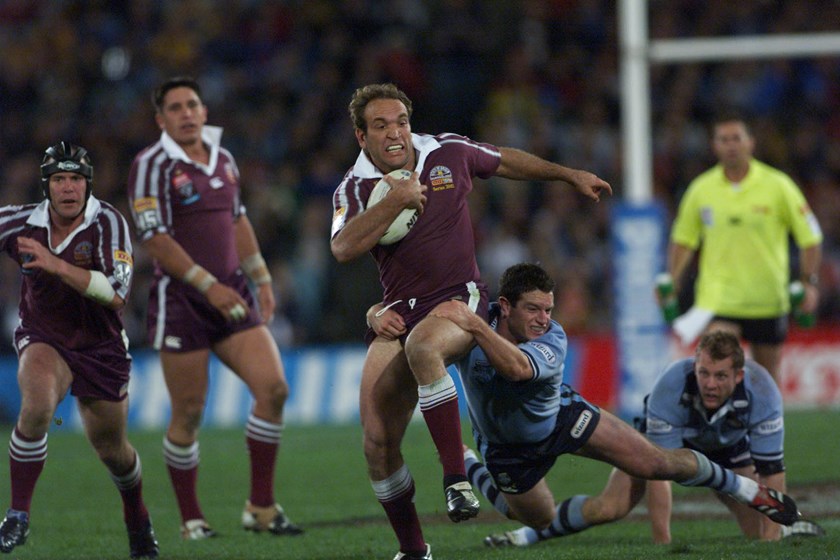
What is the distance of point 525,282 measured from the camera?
6367 mm

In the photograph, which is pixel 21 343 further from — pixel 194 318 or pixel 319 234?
pixel 319 234

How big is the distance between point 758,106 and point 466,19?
3766 mm

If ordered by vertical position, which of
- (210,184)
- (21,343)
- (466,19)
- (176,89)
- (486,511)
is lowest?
(486,511)

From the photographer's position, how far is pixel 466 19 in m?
17.8

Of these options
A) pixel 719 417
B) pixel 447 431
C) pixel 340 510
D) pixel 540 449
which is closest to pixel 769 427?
pixel 719 417

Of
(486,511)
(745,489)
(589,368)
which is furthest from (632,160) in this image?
(745,489)

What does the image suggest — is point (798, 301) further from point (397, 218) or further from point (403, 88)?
point (403, 88)

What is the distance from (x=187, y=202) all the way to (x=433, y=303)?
2191 millimetres

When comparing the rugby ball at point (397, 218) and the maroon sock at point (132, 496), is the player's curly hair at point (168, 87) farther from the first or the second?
the rugby ball at point (397, 218)

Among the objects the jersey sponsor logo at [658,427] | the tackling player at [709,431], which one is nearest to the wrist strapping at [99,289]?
the tackling player at [709,431]

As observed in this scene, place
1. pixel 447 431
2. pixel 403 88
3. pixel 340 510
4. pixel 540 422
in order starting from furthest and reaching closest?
pixel 403 88 → pixel 340 510 → pixel 540 422 → pixel 447 431

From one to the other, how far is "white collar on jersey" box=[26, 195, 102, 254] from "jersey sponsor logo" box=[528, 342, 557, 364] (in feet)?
7.29

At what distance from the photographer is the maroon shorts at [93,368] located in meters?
6.79

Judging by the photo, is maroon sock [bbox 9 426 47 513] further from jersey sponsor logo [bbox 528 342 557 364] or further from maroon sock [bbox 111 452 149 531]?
jersey sponsor logo [bbox 528 342 557 364]
